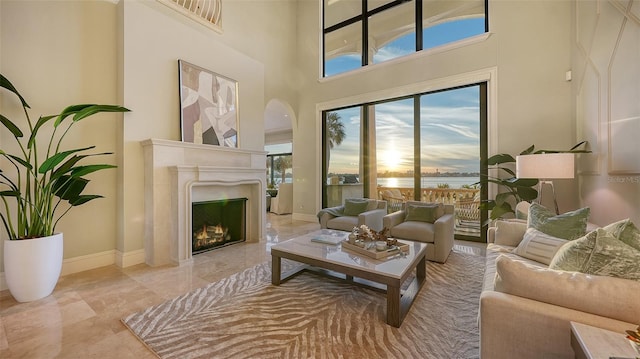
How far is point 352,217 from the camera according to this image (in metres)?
4.13

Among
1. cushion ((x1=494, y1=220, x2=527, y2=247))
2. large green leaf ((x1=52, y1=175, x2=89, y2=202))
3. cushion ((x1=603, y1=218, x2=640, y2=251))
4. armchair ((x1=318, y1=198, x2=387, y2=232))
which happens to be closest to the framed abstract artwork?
large green leaf ((x1=52, y1=175, x2=89, y2=202))

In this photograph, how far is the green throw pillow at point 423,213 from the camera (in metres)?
3.57

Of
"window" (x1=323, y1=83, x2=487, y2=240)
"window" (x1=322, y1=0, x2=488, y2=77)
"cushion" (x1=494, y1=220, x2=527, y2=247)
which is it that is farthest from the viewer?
"window" (x1=322, y1=0, x2=488, y2=77)

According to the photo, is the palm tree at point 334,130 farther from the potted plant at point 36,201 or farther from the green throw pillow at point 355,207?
the potted plant at point 36,201

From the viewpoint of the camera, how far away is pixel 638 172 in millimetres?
1999

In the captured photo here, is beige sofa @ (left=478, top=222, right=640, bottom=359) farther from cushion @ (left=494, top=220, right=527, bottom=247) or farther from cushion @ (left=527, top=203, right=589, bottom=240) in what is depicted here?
cushion @ (left=494, top=220, right=527, bottom=247)

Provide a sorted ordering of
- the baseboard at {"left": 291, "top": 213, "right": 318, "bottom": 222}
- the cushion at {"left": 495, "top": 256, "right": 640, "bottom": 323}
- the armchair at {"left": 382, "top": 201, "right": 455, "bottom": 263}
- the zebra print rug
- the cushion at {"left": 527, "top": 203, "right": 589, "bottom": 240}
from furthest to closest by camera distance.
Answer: the baseboard at {"left": 291, "top": 213, "right": 318, "bottom": 222}
the armchair at {"left": 382, "top": 201, "right": 455, "bottom": 263}
the cushion at {"left": 527, "top": 203, "right": 589, "bottom": 240}
the zebra print rug
the cushion at {"left": 495, "top": 256, "right": 640, "bottom": 323}

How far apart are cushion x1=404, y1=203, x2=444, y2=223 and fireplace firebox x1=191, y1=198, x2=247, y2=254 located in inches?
102

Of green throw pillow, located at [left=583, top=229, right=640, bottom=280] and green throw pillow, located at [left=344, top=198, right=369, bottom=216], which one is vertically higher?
green throw pillow, located at [left=583, top=229, right=640, bottom=280]

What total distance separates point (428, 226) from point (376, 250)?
1445 millimetres

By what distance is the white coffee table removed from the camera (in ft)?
6.01

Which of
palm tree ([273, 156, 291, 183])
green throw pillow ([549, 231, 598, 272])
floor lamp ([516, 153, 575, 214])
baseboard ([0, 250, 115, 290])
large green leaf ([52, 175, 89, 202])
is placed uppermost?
palm tree ([273, 156, 291, 183])

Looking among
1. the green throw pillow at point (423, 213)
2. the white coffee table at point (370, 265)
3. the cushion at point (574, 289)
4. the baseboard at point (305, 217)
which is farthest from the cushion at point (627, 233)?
the baseboard at point (305, 217)

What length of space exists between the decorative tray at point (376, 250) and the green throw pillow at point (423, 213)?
51.1 inches
